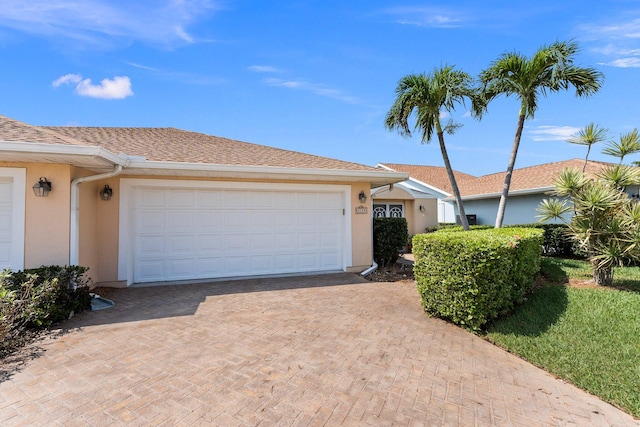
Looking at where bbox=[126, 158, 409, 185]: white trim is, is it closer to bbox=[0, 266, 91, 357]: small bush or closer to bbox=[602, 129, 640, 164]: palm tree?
bbox=[0, 266, 91, 357]: small bush

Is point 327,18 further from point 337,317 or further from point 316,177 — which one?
point 337,317

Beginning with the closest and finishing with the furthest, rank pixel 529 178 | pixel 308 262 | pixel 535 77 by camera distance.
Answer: pixel 308 262 → pixel 535 77 → pixel 529 178

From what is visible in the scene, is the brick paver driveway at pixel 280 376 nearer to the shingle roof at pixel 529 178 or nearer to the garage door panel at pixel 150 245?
the garage door panel at pixel 150 245

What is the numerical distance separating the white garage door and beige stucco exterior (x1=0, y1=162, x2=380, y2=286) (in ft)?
1.69

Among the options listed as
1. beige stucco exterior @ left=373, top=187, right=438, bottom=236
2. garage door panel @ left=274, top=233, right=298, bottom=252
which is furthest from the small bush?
beige stucco exterior @ left=373, top=187, right=438, bottom=236

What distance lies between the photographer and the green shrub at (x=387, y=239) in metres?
10.9

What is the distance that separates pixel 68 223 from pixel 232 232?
3.69 m

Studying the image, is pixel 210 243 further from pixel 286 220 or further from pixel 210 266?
pixel 286 220

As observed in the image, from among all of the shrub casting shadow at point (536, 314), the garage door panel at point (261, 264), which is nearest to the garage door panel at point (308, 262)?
the garage door panel at point (261, 264)

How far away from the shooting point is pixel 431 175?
26281 mm

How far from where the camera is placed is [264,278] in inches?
350

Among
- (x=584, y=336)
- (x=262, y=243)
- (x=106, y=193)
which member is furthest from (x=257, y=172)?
(x=584, y=336)

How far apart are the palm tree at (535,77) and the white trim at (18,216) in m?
12.8

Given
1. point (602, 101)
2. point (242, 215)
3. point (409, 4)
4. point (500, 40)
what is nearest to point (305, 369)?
point (242, 215)
